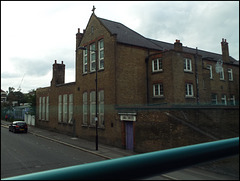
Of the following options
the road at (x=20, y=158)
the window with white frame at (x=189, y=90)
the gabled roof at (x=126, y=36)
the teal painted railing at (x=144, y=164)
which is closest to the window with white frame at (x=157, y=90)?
the window with white frame at (x=189, y=90)

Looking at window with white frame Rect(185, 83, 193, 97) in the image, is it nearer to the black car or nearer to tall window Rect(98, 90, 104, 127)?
tall window Rect(98, 90, 104, 127)

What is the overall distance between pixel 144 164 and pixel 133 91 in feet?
54.0

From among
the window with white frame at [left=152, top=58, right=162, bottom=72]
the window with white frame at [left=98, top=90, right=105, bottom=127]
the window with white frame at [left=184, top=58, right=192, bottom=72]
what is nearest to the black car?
the window with white frame at [left=184, top=58, right=192, bottom=72]

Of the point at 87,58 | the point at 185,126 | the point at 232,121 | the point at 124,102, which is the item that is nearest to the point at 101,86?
the point at 124,102

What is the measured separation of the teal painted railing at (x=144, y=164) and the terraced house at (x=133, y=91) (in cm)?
913

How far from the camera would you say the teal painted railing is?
43 cm

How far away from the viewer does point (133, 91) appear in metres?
16.9

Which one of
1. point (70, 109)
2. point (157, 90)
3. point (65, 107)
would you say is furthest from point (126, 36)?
point (65, 107)

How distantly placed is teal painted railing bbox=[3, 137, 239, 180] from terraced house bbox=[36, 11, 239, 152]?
9.13 m

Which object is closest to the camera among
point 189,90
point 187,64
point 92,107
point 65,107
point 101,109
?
point 187,64

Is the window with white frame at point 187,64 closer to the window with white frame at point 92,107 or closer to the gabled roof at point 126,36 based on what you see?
the gabled roof at point 126,36

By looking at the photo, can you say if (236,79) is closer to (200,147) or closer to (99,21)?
(200,147)

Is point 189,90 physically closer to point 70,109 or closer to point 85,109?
point 85,109

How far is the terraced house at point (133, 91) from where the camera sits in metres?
11.5
